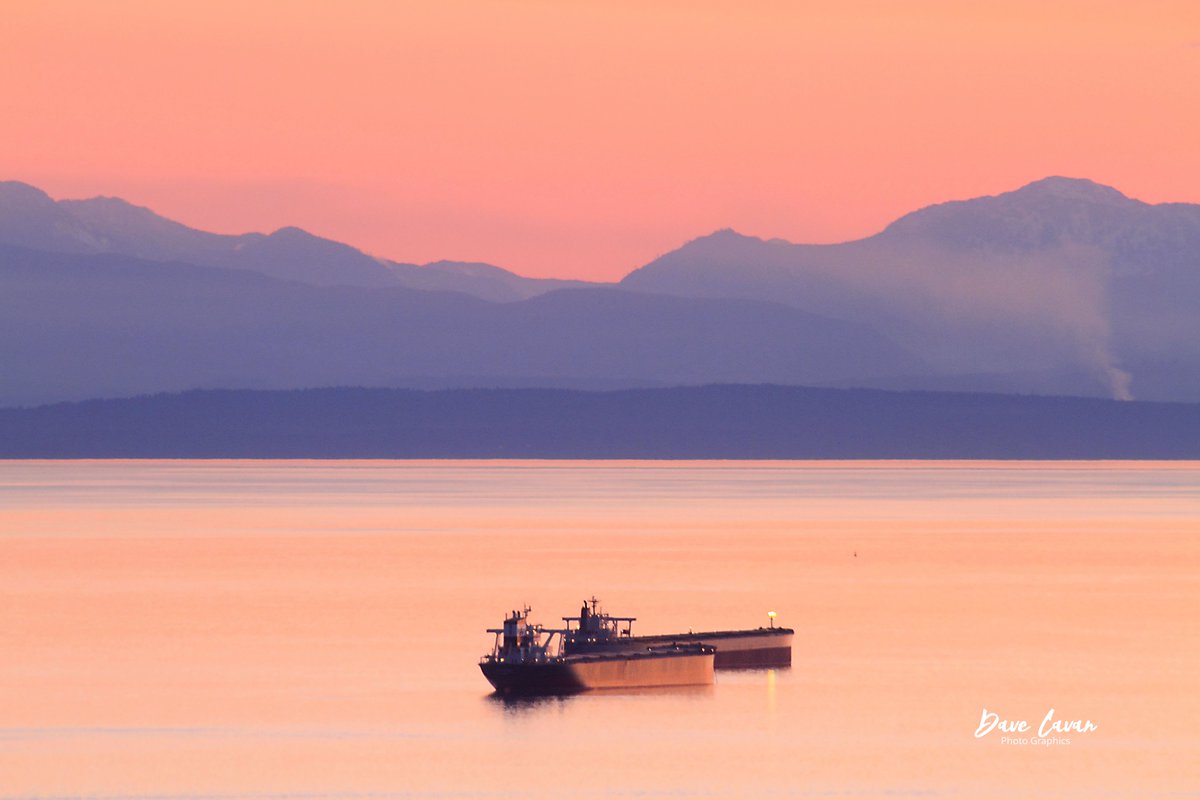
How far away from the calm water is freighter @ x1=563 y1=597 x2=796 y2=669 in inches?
61.0

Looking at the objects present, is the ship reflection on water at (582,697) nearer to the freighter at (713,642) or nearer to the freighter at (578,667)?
the freighter at (578,667)

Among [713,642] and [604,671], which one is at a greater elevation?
[713,642]

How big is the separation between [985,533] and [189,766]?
354ft

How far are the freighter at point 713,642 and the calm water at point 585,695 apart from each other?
1.55 metres

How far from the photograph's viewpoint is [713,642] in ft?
228

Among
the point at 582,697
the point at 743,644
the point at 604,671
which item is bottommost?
the point at 582,697

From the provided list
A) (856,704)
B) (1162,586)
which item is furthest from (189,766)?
(1162,586)

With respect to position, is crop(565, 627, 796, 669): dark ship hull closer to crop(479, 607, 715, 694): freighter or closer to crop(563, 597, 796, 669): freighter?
crop(563, 597, 796, 669): freighter

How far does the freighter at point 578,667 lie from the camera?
61.9m

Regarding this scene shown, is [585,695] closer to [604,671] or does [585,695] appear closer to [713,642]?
[604,671]
